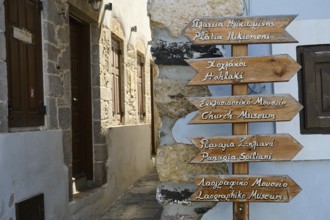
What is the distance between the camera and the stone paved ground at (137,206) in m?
5.60

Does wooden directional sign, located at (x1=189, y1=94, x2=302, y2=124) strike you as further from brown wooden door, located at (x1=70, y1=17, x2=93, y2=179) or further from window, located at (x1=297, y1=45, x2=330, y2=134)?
brown wooden door, located at (x1=70, y1=17, x2=93, y2=179)

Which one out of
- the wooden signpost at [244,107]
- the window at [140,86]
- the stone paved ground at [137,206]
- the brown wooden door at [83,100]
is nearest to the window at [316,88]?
the wooden signpost at [244,107]

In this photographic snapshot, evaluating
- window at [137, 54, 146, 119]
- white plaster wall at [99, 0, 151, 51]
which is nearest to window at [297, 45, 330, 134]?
white plaster wall at [99, 0, 151, 51]

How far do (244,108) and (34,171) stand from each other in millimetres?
2517

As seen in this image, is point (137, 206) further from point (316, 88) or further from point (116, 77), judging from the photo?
point (316, 88)

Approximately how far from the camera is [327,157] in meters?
2.14

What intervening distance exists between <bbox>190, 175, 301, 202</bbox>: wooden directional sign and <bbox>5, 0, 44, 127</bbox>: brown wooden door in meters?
2.16

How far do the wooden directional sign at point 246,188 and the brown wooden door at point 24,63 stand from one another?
7.09ft

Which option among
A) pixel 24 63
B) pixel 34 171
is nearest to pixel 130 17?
pixel 24 63

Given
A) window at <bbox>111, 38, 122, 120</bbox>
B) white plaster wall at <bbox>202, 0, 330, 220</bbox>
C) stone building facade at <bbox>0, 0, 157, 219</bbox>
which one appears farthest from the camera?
window at <bbox>111, 38, 122, 120</bbox>

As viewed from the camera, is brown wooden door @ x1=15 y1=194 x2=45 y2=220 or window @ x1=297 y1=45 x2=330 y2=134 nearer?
window @ x1=297 y1=45 x2=330 y2=134

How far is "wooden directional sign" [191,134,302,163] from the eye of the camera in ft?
6.31

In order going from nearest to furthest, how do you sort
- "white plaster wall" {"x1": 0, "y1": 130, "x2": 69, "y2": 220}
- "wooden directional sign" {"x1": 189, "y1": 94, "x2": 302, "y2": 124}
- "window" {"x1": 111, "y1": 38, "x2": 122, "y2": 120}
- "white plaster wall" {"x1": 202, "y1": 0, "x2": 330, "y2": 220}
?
"wooden directional sign" {"x1": 189, "y1": 94, "x2": 302, "y2": 124} < "white plaster wall" {"x1": 202, "y1": 0, "x2": 330, "y2": 220} < "white plaster wall" {"x1": 0, "y1": 130, "x2": 69, "y2": 220} < "window" {"x1": 111, "y1": 38, "x2": 122, "y2": 120}

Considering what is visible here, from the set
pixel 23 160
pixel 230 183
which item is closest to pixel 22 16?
pixel 23 160
